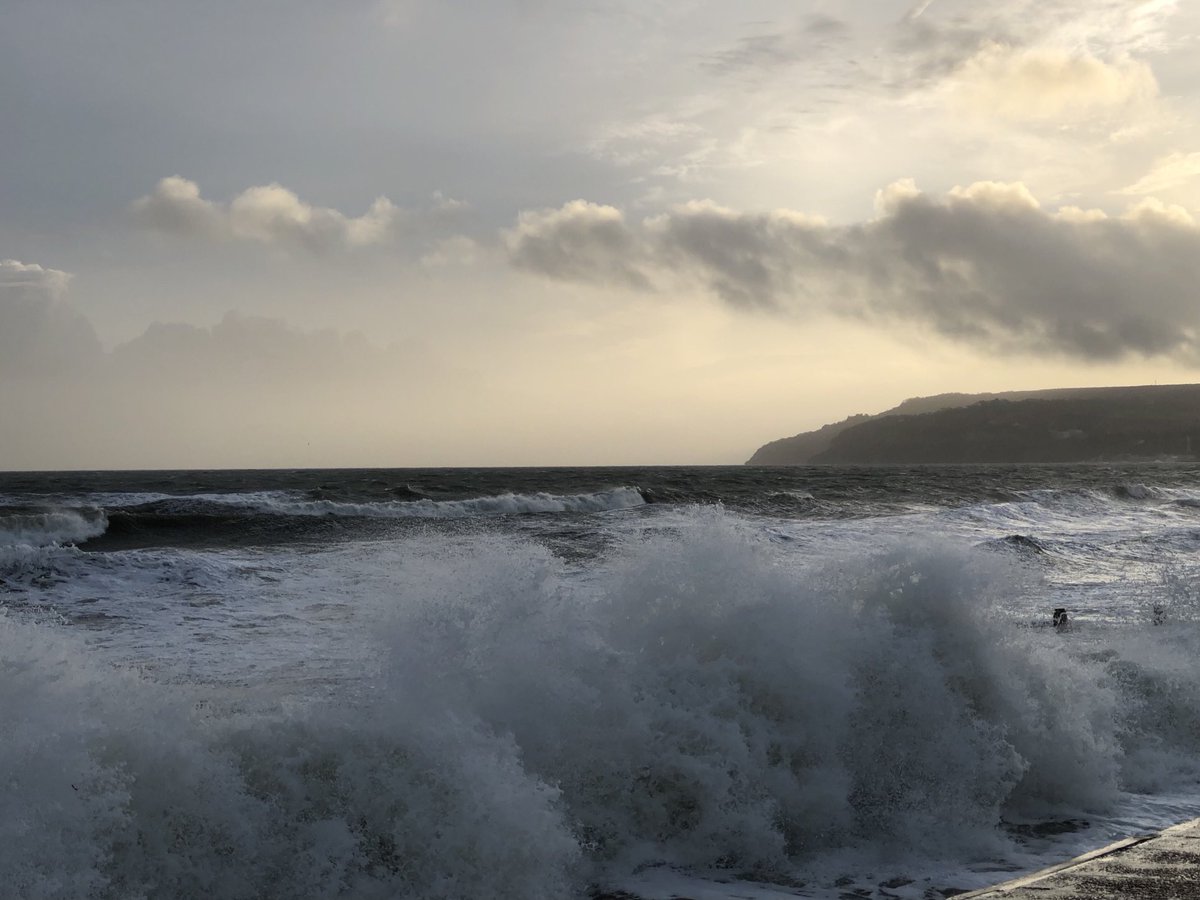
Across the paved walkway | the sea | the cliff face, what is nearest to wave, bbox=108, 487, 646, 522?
the sea

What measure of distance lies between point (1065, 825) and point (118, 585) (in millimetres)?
12603

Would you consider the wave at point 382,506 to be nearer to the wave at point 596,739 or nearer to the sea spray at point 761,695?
the sea spray at point 761,695

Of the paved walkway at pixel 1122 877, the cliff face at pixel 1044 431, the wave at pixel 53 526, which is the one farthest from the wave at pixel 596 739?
the cliff face at pixel 1044 431

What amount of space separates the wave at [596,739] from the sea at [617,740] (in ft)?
0.05

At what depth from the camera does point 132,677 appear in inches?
203

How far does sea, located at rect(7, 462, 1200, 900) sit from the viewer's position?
432cm

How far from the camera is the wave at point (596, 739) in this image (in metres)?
4.30

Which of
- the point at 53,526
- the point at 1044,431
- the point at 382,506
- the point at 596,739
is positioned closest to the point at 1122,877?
the point at 596,739

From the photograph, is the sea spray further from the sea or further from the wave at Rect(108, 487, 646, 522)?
the wave at Rect(108, 487, 646, 522)

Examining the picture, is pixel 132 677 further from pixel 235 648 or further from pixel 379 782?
pixel 235 648

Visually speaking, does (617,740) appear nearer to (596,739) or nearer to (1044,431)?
(596,739)

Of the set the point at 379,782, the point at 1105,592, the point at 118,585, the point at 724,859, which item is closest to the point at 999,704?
the point at 724,859

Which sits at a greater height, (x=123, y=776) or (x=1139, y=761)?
(x=123, y=776)

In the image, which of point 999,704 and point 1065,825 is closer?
point 1065,825
